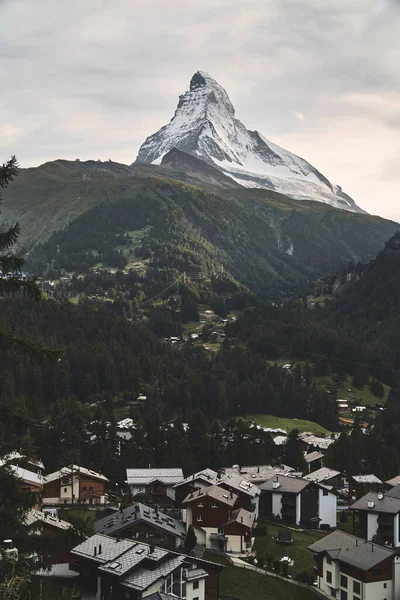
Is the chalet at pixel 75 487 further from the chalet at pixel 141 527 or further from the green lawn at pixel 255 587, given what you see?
the green lawn at pixel 255 587

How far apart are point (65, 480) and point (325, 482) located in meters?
27.4

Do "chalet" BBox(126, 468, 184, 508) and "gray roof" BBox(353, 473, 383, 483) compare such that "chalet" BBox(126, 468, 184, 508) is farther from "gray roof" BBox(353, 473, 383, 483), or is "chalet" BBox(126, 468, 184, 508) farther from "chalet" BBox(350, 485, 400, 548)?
"gray roof" BBox(353, 473, 383, 483)

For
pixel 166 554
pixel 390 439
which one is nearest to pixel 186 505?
pixel 166 554

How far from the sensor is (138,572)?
48438 millimetres

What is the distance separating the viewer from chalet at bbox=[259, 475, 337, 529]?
81.2 metres

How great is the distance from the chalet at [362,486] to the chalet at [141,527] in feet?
94.6

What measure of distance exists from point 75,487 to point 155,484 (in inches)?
Result: 302

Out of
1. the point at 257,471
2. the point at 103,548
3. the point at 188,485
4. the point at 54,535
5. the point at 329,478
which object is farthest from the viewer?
the point at 329,478

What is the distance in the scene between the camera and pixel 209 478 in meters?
82.8

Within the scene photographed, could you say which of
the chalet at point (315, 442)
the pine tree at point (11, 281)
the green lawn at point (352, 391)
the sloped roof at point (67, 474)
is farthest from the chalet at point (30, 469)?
the green lawn at point (352, 391)

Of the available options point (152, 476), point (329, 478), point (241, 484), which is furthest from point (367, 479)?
point (152, 476)

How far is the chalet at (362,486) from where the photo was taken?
91125 millimetres

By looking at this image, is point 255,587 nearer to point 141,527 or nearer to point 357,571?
point 357,571

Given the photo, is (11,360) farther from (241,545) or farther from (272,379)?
(241,545)
